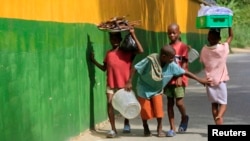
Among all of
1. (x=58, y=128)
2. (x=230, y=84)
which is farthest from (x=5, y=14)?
(x=230, y=84)

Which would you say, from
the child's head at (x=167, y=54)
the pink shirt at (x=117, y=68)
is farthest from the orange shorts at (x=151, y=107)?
the child's head at (x=167, y=54)

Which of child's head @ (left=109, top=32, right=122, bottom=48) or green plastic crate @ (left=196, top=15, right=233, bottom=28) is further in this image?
child's head @ (left=109, top=32, right=122, bottom=48)

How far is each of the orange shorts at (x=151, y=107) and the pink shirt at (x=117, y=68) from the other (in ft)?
1.34

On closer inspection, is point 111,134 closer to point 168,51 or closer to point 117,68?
point 117,68

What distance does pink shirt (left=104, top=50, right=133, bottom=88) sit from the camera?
9859mm

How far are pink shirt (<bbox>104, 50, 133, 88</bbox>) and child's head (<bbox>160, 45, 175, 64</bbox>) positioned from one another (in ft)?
2.09

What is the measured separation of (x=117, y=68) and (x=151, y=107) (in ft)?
2.47

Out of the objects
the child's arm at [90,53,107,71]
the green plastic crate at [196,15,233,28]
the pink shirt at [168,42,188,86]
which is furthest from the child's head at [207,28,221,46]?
the child's arm at [90,53,107,71]

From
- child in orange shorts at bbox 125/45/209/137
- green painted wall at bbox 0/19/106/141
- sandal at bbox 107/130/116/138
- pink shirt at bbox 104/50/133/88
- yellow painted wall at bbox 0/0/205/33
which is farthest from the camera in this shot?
pink shirt at bbox 104/50/133/88

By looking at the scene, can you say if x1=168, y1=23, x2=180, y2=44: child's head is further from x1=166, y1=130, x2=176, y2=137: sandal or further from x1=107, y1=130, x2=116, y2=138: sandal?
x1=107, y1=130, x2=116, y2=138: sandal

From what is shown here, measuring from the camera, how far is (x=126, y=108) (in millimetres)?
9461

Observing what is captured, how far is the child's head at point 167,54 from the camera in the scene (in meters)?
9.40

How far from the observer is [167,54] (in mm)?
9430

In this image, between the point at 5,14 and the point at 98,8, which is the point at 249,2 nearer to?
the point at 98,8
